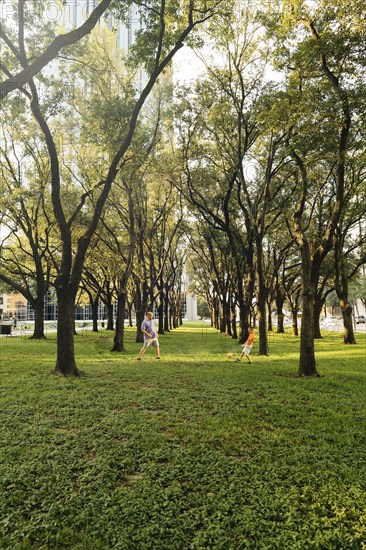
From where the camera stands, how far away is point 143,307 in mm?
21828

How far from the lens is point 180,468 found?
413 centimetres

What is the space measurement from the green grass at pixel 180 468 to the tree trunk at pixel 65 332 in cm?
142

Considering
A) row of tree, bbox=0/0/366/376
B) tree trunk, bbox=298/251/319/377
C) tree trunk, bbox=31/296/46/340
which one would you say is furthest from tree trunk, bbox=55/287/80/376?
tree trunk, bbox=31/296/46/340

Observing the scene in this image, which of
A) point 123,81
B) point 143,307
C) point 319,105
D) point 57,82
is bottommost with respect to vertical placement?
point 143,307

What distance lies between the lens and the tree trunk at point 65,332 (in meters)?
9.80

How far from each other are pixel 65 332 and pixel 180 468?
21.6 feet

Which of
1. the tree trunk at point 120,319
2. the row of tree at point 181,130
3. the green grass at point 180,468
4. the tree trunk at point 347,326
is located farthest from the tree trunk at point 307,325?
the tree trunk at point 347,326

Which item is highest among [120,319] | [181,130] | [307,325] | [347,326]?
[181,130]

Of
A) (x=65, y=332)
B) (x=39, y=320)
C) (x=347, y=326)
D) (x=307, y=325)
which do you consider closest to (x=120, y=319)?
(x=65, y=332)

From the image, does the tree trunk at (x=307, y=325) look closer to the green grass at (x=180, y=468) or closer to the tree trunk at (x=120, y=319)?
the green grass at (x=180, y=468)

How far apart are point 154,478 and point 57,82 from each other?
12306 millimetres

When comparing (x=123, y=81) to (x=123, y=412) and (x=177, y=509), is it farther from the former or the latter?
(x=177, y=509)

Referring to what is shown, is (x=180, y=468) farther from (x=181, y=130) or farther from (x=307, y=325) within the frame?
(x=181, y=130)

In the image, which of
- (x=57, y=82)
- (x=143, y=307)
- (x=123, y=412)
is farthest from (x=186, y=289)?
(x=123, y=412)
